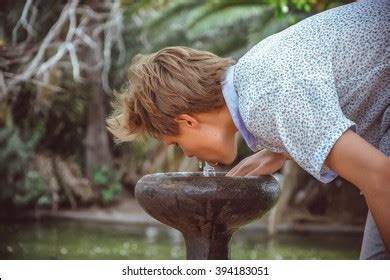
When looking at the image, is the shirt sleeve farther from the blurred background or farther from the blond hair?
the blurred background

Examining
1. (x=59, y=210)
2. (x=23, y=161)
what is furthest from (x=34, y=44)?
(x=59, y=210)

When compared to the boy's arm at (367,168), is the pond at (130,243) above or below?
below

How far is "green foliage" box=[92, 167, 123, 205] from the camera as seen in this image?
637 centimetres

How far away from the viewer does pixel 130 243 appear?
4.73m

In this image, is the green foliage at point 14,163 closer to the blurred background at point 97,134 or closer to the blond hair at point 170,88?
the blurred background at point 97,134

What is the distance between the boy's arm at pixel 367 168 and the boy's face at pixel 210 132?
0.30m

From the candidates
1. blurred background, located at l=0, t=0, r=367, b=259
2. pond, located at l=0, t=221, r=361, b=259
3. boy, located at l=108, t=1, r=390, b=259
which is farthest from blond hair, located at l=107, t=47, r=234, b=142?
blurred background, located at l=0, t=0, r=367, b=259

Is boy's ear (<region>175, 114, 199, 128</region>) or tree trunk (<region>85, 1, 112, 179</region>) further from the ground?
boy's ear (<region>175, 114, 199, 128</region>)

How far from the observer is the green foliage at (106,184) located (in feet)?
20.9

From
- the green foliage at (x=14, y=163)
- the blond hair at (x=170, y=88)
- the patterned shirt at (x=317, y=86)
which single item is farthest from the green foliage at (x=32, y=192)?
the patterned shirt at (x=317, y=86)

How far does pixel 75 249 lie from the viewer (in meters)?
4.73

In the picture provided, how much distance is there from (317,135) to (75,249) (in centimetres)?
363

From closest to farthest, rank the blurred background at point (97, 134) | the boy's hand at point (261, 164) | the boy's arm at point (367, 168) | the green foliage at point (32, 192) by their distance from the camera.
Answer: the boy's arm at point (367, 168) → the boy's hand at point (261, 164) → the blurred background at point (97, 134) → the green foliage at point (32, 192)

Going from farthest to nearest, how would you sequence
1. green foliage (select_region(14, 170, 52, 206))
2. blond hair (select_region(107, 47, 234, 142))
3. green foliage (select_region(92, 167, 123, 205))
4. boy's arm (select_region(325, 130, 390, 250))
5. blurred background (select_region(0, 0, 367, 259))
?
green foliage (select_region(92, 167, 123, 205)) < green foliage (select_region(14, 170, 52, 206)) < blurred background (select_region(0, 0, 367, 259)) < blond hair (select_region(107, 47, 234, 142)) < boy's arm (select_region(325, 130, 390, 250))
